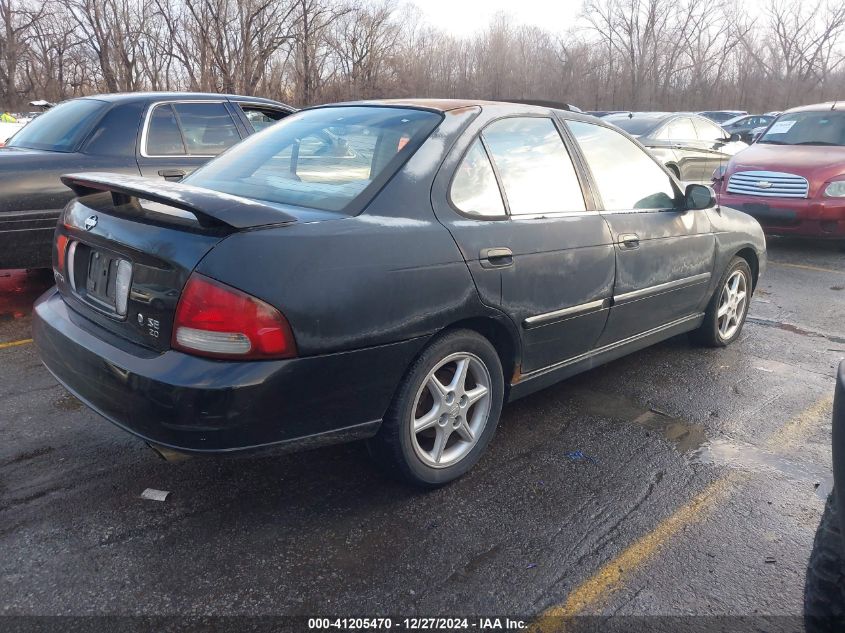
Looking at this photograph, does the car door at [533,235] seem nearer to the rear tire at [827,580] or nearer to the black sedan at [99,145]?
the rear tire at [827,580]

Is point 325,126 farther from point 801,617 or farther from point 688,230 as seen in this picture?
point 801,617

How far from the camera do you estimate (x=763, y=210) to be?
8586mm

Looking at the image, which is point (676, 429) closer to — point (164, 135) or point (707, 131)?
point (164, 135)

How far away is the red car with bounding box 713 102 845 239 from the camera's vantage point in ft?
27.1

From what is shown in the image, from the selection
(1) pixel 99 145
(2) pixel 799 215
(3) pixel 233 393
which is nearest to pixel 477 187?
(3) pixel 233 393

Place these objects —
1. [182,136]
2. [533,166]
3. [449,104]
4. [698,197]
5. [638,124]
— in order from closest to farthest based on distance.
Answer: [449,104]
[533,166]
[698,197]
[182,136]
[638,124]

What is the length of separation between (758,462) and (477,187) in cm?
187

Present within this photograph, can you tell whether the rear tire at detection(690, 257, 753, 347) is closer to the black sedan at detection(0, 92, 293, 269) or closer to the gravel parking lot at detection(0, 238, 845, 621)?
the gravel parking lot at detection(0, 238, 845, 621)

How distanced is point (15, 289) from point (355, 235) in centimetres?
496

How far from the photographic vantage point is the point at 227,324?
227 centimetres

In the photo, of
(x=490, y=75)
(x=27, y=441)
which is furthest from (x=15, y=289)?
(x=490, y=75)

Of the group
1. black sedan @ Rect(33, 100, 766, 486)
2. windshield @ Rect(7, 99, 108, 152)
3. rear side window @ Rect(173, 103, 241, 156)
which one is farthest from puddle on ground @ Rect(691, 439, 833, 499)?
windshield @ Rect(7, 99, 108, 152)

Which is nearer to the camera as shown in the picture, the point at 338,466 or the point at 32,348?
the point at 338,466

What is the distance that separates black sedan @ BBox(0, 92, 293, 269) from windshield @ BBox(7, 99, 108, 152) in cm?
1
